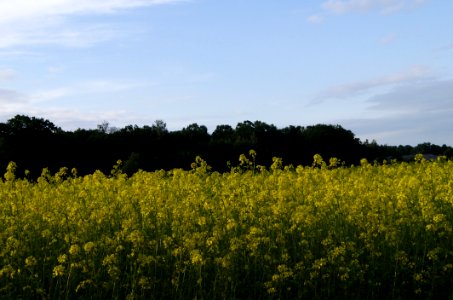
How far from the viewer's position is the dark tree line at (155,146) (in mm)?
27281

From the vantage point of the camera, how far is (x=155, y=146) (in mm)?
30266

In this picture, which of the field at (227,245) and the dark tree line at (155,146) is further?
the dark tree line at (155,146)

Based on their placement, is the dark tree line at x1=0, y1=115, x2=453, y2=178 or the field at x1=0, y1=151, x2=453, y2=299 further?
the dark tree line at x1=0, y1=115, x2=453, y2=178

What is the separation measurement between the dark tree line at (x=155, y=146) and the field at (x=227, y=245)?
14.6 metres

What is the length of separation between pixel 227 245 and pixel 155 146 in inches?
864

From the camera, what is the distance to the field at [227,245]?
770 centimetres

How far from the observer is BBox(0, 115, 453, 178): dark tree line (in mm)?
27281

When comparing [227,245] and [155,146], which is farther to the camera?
[155,146]

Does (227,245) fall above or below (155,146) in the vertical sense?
below

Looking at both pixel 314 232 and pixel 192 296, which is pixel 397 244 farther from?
pixel 192 296

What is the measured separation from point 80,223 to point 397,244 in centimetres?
463

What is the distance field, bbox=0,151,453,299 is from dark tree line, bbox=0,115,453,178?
14631 mm

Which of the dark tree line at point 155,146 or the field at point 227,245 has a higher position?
the dark tree line at point 155,146

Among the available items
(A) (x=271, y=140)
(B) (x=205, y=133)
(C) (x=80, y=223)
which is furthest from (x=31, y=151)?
(C) (x=80, y=223)
